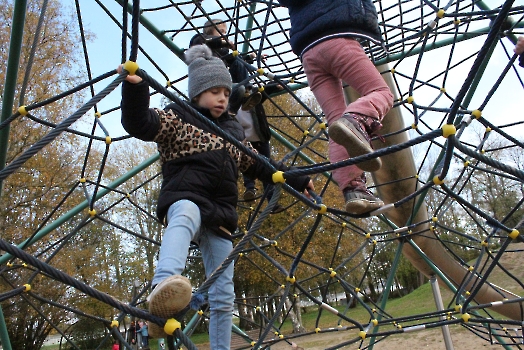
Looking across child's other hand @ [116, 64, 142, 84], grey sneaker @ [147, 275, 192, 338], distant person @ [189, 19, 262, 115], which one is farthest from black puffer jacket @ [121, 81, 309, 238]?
distant person @ [189, 19, 262, 115]

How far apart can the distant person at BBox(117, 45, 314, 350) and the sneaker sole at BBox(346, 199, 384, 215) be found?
225 mm

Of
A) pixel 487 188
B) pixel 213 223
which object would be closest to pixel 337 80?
pixel 213 223

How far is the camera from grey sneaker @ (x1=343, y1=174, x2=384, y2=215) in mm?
1275

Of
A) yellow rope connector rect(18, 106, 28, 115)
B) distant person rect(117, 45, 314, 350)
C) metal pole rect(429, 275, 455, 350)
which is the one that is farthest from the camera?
metal pole rect(429, 275, 455, 350)

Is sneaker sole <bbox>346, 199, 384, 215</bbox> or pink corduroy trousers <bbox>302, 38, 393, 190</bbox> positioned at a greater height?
pink corduroy trousers <bbox>302, 38, 393, 190</bbox>

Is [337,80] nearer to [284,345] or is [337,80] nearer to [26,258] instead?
[26,258]

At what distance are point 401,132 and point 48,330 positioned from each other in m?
9.20

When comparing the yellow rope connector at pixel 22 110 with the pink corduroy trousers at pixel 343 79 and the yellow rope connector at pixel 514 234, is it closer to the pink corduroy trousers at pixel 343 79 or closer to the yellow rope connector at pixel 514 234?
the pink corduroy trousers at pixel 343 79

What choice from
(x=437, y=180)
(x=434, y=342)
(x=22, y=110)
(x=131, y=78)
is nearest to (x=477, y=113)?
(x=437, y=180)

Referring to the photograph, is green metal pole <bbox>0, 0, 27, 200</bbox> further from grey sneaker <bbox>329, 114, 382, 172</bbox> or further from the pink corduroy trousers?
grey sneaker <bbox>329, 114, 382, 172</bbox>

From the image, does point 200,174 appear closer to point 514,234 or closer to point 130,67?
point 130,67

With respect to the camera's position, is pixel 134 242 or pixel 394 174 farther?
pixel 134 242

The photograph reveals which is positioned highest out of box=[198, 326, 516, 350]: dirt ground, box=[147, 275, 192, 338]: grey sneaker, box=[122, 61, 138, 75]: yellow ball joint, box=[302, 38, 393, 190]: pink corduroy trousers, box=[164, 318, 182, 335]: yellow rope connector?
box=[302, 38, 393, 190]: pink corduroy trousers

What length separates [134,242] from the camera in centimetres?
1260
